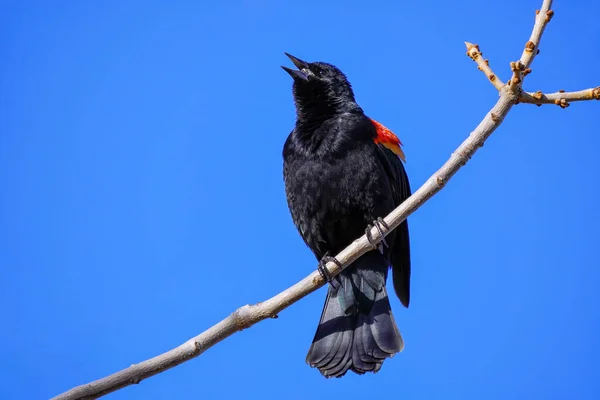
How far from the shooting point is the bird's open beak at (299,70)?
5910 mm

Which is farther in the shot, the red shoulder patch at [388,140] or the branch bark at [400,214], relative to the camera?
the red shoulder patch at [388,140]

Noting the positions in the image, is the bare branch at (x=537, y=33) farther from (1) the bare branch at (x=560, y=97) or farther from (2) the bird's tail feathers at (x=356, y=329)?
(2) the bird's tail feathers at (x=356, y=329)

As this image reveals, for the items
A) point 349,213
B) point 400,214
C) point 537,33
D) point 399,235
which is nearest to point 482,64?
point 537,33

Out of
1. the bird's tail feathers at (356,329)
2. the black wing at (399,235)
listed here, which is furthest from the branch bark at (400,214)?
the black wing at (399,235)

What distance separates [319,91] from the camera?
19.3 feet

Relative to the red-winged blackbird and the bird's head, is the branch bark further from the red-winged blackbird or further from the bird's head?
the bird's head

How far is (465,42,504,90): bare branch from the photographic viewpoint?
140 inches

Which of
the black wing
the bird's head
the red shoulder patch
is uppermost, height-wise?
the bird's head

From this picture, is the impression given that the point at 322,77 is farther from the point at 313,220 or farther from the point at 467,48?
the point at 467,48

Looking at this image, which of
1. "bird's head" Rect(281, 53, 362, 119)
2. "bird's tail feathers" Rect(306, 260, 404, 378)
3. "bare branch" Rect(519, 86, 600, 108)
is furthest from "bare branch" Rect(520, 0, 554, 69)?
"bird's head" Rect(281, 53, 362, 119)

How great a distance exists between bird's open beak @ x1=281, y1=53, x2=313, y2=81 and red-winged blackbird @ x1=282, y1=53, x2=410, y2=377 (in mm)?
244

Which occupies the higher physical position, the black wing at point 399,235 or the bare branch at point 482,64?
the black wing at point 399,235

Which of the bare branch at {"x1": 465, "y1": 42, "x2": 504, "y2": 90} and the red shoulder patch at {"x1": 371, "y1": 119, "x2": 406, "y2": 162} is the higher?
the red shoulder patch at {"x1": 371, "y1": 119, "x2": 406, "y2": 162}

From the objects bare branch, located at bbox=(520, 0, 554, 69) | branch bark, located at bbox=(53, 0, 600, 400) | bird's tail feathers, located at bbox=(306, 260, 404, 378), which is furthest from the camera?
bird's tail feathers, located at bbox=(306, 260, 404, 378)
